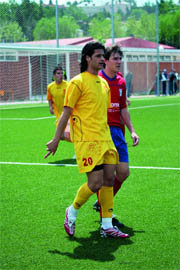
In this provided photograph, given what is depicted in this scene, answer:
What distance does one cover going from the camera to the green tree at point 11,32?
29.4 meters

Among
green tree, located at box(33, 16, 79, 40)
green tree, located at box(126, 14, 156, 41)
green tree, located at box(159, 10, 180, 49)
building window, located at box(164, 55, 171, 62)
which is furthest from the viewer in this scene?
green tree, located at box(159, 10, 180, 49)

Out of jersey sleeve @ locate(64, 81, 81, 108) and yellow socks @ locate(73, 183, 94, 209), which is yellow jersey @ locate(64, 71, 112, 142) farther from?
yellow socks @ locate(73, 183, 94, 209)

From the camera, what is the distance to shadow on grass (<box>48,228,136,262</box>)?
15.1ft

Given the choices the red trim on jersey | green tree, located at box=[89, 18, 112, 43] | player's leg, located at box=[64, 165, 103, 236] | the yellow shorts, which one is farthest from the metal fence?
the yellow shorts

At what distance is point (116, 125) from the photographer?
5.74 m

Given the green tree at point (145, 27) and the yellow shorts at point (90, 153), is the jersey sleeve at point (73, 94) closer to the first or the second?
the yellow shorts at point (90, 153)

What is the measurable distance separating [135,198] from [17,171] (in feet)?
9.65

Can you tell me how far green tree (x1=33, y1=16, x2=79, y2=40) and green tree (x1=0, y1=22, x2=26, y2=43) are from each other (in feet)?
5.76

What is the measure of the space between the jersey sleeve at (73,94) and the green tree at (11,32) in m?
25.3

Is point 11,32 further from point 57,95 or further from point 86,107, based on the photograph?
point 86,107

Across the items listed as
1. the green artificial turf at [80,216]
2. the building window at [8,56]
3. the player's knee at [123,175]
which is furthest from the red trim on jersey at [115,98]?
the building window at [8,56]

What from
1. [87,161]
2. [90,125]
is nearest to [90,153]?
[87,161]

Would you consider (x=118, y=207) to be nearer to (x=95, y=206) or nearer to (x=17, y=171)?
(x=95, y=206)

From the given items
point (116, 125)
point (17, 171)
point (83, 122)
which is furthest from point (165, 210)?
point (17, 171)
